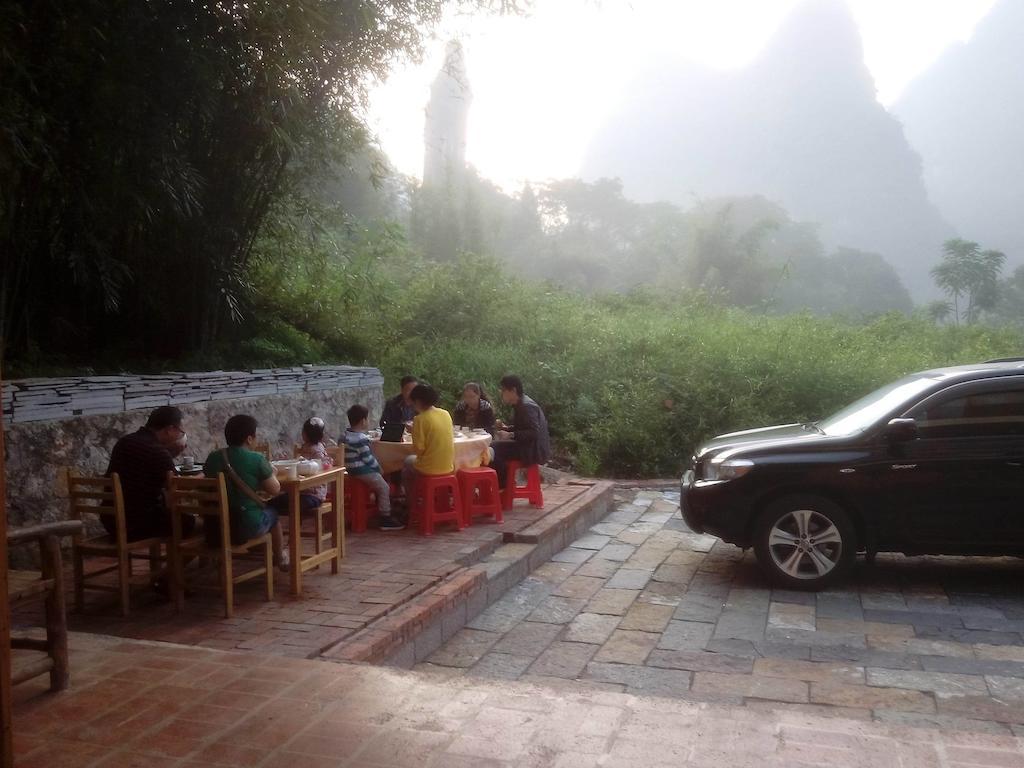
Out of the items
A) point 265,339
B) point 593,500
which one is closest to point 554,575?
point 593,500

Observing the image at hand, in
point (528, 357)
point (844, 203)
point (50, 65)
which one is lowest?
point (528, 357)

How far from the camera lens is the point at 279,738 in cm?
324

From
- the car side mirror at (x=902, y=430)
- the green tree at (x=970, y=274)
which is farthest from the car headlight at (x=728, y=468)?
the green tree at (x=970, y=274)

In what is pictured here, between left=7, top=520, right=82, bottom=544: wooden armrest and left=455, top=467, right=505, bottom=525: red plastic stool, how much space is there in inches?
150

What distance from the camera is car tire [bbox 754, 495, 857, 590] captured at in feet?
20.4

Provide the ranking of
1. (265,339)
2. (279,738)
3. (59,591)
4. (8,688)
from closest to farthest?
(8,688) → (279,738) → (59,591) → (265,339)

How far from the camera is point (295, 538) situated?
520cm

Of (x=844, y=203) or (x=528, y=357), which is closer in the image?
(x=528, y=357)

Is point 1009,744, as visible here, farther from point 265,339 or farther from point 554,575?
point 265,339

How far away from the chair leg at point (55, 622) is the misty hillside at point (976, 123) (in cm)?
7246

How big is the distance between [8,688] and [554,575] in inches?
193

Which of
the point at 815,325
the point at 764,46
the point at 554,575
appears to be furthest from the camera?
the point at 764,46

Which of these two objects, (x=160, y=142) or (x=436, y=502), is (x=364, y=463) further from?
(x=160, y=142)

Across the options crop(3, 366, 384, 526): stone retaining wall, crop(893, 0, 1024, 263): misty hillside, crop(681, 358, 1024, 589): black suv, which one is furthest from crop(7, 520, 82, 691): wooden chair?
crop(893, 0, 1024, 263): misty hillside
